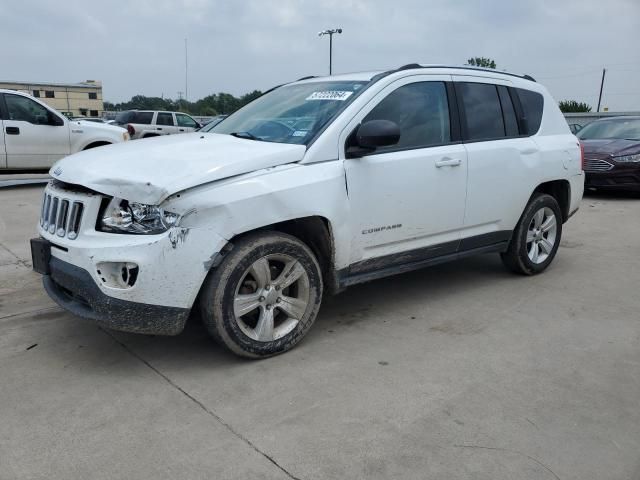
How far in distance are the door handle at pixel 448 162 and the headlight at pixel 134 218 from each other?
2.06 metres

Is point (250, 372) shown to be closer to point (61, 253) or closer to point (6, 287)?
point (61, 253)

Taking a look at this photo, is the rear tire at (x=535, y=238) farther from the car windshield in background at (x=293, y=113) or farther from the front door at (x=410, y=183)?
the car windshield in background at (x=293, y=113)

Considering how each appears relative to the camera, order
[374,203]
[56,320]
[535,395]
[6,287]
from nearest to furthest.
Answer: [535,395] < [374,203] < [56,320] < [6,287]

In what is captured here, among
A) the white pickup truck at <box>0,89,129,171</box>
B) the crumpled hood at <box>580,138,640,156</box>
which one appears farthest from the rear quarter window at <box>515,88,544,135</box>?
the white pickup truck at <box>0,89,129,171</box>

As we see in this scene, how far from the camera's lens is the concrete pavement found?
2.46m

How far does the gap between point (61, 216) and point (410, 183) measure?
7.49 ft

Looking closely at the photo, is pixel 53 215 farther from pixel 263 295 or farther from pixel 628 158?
pixel 628 158

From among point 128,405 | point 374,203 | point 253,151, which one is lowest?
point 128,405

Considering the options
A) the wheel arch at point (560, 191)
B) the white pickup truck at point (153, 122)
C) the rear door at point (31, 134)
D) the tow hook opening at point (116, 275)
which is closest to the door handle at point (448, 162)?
the wheel arch at point (560, 191)

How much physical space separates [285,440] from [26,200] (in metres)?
7.56

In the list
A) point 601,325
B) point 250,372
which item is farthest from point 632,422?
point 250,372

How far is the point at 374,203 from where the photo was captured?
12.4 ft

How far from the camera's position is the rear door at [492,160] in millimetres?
4457

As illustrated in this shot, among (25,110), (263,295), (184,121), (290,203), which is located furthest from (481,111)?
(184,121)
